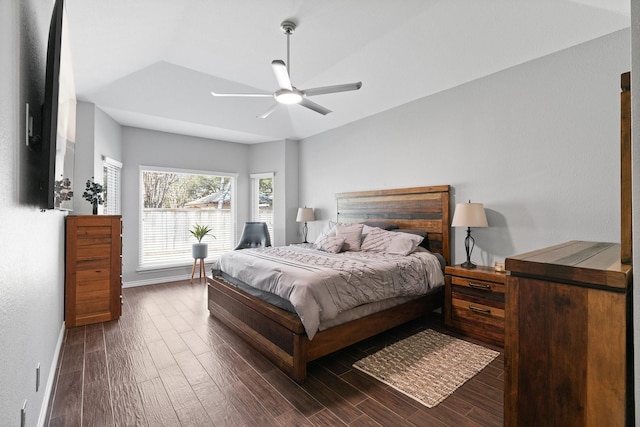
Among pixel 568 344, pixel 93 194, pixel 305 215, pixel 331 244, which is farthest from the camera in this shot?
pixel 305 215

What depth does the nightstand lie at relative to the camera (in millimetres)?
2820

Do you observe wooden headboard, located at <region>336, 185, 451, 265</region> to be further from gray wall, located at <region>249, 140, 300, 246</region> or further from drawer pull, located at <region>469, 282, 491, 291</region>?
gray wall, located at <region>249, 140, 300, 246</region>

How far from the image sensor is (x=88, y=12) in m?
2.23

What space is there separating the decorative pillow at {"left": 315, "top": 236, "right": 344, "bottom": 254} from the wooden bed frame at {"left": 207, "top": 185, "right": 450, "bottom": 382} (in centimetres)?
92

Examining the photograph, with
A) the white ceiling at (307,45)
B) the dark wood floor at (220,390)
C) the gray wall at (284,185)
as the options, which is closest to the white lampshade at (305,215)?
the gray wall at (284,185)

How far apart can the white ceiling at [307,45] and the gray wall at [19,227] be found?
3.52ft

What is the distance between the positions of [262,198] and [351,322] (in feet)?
14.3

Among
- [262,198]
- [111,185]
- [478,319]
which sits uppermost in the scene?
[111,185]

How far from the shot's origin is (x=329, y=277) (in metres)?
Result: 2.41

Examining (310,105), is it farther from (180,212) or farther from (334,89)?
(180,212)

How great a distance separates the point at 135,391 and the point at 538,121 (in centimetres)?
424

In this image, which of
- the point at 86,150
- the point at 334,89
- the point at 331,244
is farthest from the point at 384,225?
the point at 86,150

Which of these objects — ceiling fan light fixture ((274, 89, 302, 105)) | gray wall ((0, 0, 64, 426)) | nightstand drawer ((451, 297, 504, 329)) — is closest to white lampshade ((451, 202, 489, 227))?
nightstand drawer ((451, 297, 504, 329))

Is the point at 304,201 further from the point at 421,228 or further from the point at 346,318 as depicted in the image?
the point at 346,318
